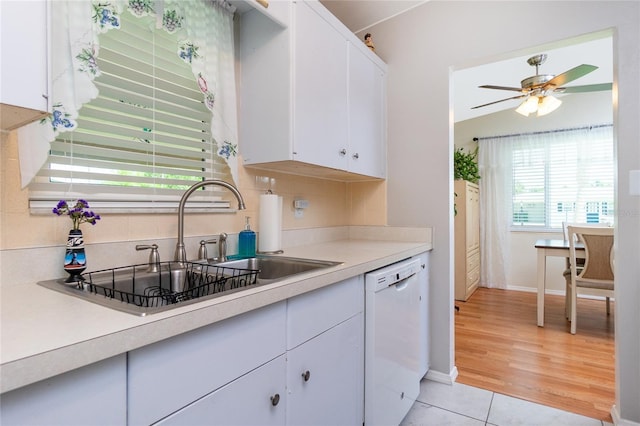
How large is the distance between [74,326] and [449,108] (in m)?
2.26

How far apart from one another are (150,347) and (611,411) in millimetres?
2418

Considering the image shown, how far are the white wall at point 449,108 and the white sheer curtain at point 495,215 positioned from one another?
307cm

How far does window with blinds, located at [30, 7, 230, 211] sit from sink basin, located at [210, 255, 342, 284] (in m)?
0.33

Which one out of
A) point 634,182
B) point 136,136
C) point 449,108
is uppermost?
point 449,108

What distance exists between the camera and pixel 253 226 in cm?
184

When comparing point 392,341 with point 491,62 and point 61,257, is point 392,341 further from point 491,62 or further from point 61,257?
point 491,62

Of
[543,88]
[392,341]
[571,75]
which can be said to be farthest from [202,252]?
[543,88]

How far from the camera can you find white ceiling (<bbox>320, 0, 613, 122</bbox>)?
89.6 inches

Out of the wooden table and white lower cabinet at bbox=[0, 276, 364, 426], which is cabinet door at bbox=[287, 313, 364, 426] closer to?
white lower cabinet at bbox=[0, 276, 364, 426]

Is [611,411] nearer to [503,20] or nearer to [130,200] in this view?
[503,20]

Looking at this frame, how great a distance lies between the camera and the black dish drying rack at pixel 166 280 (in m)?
1.07

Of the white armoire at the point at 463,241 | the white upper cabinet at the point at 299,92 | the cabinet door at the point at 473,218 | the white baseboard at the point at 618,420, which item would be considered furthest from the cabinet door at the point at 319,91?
the cabinet door at the point at 473,218

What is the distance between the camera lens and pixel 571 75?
2.56 metres

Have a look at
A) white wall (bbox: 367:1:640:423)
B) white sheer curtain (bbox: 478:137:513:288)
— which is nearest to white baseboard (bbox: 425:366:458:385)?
white wall (bbox: 367:1:640:423)
